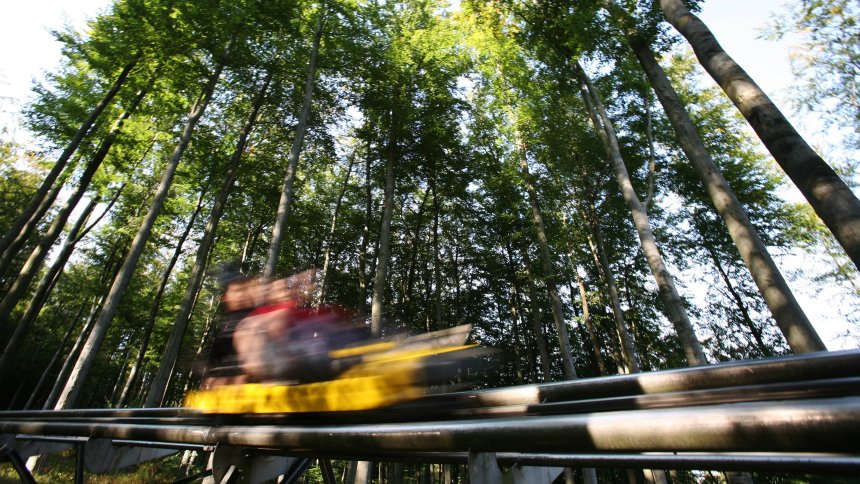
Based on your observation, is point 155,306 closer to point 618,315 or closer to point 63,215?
point 63,215

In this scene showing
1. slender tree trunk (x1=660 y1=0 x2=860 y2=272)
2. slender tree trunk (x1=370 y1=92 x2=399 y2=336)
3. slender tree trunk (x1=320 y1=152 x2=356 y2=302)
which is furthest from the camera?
slender tree trunk (x1=320 y1=152 x2=356 y2=302)

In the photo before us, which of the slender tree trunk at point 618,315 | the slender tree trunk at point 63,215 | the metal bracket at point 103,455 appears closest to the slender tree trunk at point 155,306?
the slender tree trunk at point 63,215

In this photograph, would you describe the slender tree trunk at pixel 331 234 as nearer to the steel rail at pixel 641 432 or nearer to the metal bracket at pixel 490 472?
the steel rail at pixel 641 432

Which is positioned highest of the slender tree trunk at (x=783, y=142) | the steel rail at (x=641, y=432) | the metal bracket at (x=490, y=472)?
the slender tree trunk at (x=783, y=142)

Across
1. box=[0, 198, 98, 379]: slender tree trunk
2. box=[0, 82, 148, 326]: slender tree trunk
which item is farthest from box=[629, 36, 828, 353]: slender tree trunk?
box=[0, 198, 98, 379]: slender tree trunk

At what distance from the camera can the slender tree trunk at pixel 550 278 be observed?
12359 mm

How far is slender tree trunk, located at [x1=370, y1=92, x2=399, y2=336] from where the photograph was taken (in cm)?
1234

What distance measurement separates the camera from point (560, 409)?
6.12 feet

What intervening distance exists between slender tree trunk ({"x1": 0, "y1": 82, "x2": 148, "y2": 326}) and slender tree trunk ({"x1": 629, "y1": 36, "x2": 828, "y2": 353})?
50.5 feet

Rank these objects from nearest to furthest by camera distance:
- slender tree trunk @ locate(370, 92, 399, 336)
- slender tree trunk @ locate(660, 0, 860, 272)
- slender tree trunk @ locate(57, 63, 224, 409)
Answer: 1. slender tree trunk @ locate(660, 0, 860, 272)
2. slender tree trunk @ locate(57, 63, 224, 409)
3. slender tree trunk @ locate(370, 92, 399, 336)

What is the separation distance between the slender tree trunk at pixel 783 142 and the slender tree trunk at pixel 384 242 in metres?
9.74

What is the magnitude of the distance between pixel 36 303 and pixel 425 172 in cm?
1608

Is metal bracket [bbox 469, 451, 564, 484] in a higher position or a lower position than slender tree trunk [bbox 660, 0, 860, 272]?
lower

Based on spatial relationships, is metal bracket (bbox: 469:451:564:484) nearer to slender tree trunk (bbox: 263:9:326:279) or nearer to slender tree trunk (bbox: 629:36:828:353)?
slender tree trunk (bbox: 629:36:828:353)
